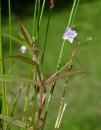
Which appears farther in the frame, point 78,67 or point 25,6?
point 25,6

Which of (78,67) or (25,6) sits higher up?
(25,6)

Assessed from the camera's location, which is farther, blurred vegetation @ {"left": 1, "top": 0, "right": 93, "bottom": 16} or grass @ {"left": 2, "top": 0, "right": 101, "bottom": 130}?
blurred vegetation @ {"left": 1, "top": 0, "right": 93, "bottom": 16}

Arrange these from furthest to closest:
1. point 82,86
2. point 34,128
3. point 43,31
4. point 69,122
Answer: point 43,31
point 82,86
point 69,122
point 34,128

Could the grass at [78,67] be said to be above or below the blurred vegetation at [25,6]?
below

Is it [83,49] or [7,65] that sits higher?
[83,49]

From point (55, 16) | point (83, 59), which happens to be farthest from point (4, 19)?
point (83, 59)

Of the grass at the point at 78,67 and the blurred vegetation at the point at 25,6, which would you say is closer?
the grass at the point at 78,67

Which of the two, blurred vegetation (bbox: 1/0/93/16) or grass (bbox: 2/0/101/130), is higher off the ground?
blurred vegetation (bbox: 1/0/93/16)

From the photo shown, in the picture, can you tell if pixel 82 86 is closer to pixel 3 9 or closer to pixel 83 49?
pixel 83 49
